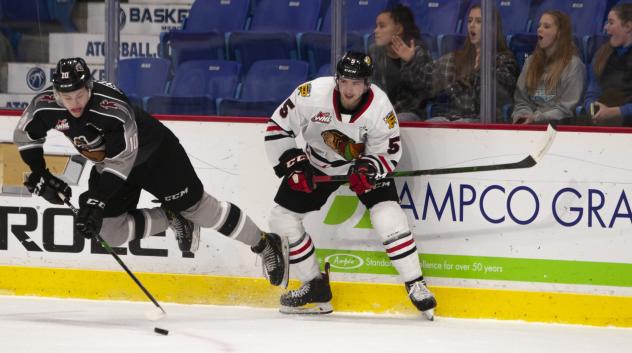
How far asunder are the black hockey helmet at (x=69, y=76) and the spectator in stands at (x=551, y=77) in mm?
1891

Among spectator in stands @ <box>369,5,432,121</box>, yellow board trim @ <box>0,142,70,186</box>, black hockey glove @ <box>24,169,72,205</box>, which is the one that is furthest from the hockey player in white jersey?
yellow board trim @ <box>0,142,70,186</box>

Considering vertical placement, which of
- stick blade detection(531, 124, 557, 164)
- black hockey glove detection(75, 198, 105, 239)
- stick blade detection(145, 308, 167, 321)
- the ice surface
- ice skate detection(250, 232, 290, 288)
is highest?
stick blade detection(531, 124, 557, 164)

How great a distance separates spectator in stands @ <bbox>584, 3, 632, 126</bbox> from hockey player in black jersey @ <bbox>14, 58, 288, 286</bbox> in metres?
1.49

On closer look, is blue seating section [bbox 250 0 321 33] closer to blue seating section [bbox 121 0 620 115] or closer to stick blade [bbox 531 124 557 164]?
blue seating section [bbox 121 0 620 115]

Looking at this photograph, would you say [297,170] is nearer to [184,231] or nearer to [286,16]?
[184,231]

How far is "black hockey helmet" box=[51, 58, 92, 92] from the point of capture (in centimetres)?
458

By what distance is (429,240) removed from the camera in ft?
17.3

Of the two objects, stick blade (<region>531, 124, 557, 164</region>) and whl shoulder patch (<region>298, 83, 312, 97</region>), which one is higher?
whl shoulder patch (<region>298, 83, 312, 97</region>)

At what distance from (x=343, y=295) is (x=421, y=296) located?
1.50ft

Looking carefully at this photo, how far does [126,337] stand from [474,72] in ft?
6.33

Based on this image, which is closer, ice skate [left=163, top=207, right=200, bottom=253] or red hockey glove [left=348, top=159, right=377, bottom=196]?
red hockey glove [left=348, top=159, right=377, bottom=196]

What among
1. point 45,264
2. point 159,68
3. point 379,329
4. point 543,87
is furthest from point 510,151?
point 45,264

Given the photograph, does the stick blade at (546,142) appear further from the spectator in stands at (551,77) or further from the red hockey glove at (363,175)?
the red hockey glove at (363,175)

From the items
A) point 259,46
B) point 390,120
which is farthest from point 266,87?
point 390,120
